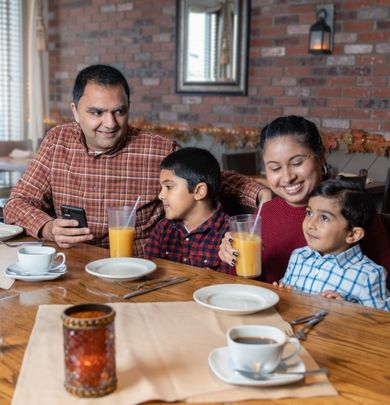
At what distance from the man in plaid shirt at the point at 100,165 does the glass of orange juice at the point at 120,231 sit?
51 centimetres

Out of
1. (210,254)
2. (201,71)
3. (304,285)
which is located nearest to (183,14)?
(201,71)

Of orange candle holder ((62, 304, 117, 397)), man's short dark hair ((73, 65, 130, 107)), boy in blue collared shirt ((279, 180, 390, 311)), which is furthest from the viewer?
man's short dark hair ((73, 65, 130, 107))

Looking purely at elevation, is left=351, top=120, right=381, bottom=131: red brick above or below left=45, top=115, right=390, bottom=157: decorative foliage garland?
above

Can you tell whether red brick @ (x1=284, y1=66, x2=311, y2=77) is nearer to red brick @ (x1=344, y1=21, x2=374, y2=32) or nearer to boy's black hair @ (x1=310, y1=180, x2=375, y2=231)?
red brick @ (x1=344, y1=21, x2=374, y2=32)

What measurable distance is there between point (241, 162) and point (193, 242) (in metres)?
2.21

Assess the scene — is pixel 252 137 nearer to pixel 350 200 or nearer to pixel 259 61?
pixel 259 61

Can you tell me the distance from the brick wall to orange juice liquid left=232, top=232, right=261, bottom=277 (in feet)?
9.57

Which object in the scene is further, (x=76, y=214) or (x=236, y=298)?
(x=76, y=214)

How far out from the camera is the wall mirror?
15.8 ft

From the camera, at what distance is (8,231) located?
6.87 feet

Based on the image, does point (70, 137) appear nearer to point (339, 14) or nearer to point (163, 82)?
point (339, 14)

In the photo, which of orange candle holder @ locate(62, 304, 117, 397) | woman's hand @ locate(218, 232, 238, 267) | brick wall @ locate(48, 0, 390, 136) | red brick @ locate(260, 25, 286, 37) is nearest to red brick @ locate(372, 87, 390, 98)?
brick wall @ locate(48, 0, 390, 136)

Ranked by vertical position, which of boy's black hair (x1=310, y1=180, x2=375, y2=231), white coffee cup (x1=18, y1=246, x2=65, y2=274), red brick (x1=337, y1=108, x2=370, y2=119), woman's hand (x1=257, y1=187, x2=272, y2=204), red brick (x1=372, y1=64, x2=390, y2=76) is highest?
red brick (x1=372, y1=64, x2=390, y2=76)

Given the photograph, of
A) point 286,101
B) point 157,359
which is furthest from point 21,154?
point 157,359
